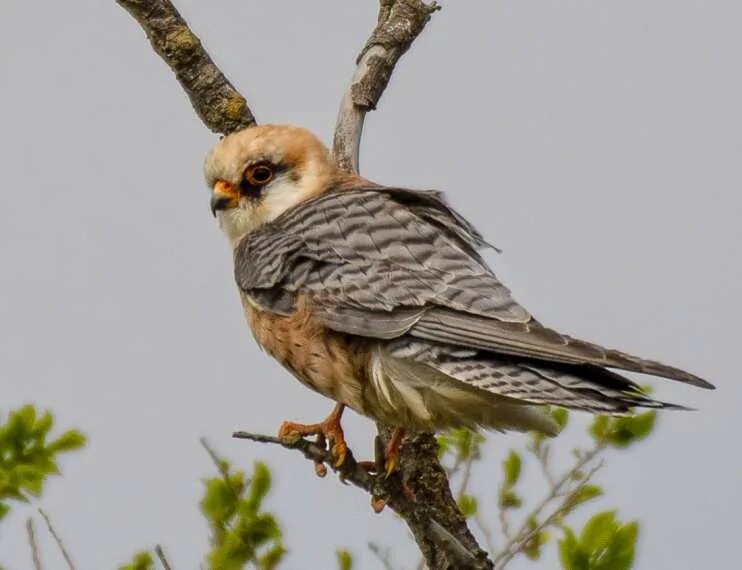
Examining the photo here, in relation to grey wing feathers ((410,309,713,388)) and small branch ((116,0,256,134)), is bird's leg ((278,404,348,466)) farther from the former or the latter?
small branch ((116,0,256,134))

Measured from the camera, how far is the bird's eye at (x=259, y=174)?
6.00 meters

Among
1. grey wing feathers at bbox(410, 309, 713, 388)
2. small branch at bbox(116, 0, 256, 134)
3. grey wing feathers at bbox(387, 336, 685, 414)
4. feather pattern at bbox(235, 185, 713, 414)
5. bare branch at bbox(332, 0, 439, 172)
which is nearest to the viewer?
grey wing feathers at bbox(410, 309, 713, 388)

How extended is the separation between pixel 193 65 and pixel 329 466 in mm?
2367

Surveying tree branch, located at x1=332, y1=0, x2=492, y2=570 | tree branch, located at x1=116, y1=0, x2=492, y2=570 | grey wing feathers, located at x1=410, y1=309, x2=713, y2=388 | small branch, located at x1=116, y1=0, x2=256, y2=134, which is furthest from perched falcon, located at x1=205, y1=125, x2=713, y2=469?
small branch, located at x1=116, y1=0, x2=256, y2=134

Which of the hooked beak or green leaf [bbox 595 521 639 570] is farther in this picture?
the hooked beak

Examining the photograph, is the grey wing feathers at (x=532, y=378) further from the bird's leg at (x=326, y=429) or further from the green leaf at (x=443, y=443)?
the green leaf at (x=443, y=443)

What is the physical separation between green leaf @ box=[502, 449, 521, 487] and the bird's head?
4.05 ft

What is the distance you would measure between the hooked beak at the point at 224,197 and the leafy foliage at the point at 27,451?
4.70 ft

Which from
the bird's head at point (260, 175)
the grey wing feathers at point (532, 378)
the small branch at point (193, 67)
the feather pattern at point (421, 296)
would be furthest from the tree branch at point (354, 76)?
the grey wing feathers at point (532, 378)

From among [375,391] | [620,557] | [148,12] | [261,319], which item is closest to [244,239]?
[261,319]

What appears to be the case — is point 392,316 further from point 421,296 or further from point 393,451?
point 393,451

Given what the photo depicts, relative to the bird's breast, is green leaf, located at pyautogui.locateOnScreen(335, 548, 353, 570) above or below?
below

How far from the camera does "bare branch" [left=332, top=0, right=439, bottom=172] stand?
652 centimetres

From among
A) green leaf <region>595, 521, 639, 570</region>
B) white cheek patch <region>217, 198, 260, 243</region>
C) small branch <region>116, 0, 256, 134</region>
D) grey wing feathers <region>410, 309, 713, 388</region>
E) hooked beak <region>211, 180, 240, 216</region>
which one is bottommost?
green leaf <region>595, 521, 639, 570</region>
